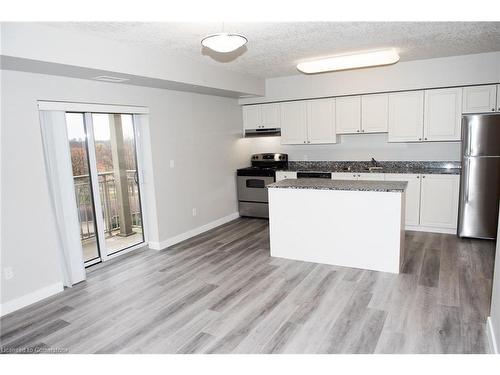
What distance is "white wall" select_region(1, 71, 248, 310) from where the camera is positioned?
3139mm

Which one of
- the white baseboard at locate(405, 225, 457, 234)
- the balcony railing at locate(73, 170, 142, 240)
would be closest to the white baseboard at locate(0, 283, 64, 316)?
the balcony railing at locate(73, 170, 142, 240)

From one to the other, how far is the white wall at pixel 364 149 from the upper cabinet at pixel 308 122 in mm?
339

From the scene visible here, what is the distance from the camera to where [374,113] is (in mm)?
5398

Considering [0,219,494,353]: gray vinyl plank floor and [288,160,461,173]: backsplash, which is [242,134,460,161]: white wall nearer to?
[288,160,461,173]: backsplash

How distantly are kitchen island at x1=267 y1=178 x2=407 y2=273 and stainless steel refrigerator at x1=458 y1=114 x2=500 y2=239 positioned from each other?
4.32ft

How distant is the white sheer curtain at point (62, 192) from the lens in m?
3.53

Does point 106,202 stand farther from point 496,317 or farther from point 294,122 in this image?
point 496,317

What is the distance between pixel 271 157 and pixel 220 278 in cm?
330

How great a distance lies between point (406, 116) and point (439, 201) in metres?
1.36

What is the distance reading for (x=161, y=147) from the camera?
479cm

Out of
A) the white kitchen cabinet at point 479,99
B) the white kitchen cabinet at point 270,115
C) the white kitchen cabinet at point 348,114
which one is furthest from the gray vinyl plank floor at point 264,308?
the white kitchen cabinet at point 270,115
